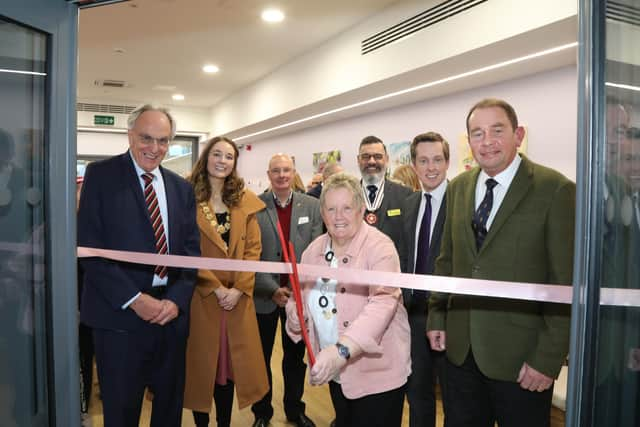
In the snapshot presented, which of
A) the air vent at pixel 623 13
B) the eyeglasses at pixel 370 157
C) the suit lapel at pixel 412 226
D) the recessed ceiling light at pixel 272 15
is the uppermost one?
the recessed ceiling light at pixel 272 15

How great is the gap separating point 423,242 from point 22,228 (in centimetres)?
187

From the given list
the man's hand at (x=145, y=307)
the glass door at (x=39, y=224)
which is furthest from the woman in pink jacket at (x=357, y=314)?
the glass door at (x=39, y=224)

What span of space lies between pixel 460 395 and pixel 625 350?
92cm

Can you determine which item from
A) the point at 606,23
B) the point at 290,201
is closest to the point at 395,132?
the point at 290,201

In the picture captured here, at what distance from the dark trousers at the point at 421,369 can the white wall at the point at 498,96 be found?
2716 mm

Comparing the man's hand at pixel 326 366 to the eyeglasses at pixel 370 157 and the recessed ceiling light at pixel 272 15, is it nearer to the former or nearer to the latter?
the eyeglasses at pixel 370 157

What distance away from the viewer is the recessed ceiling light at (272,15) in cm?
550

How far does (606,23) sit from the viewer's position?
1.16 meters

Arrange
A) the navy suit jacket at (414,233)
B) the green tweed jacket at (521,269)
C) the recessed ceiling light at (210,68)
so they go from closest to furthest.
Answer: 1. the green tweed jacket at (521,269)
2. the navy suit jacket at (414,233)
3. the recessed ceiling light at (210,68)

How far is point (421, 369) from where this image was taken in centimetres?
260

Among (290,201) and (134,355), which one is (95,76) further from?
(134,355)

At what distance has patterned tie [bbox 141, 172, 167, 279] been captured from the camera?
88.0 inches

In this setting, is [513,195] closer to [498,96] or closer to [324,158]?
[498,96]

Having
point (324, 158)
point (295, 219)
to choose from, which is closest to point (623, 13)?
point (295, 219)
